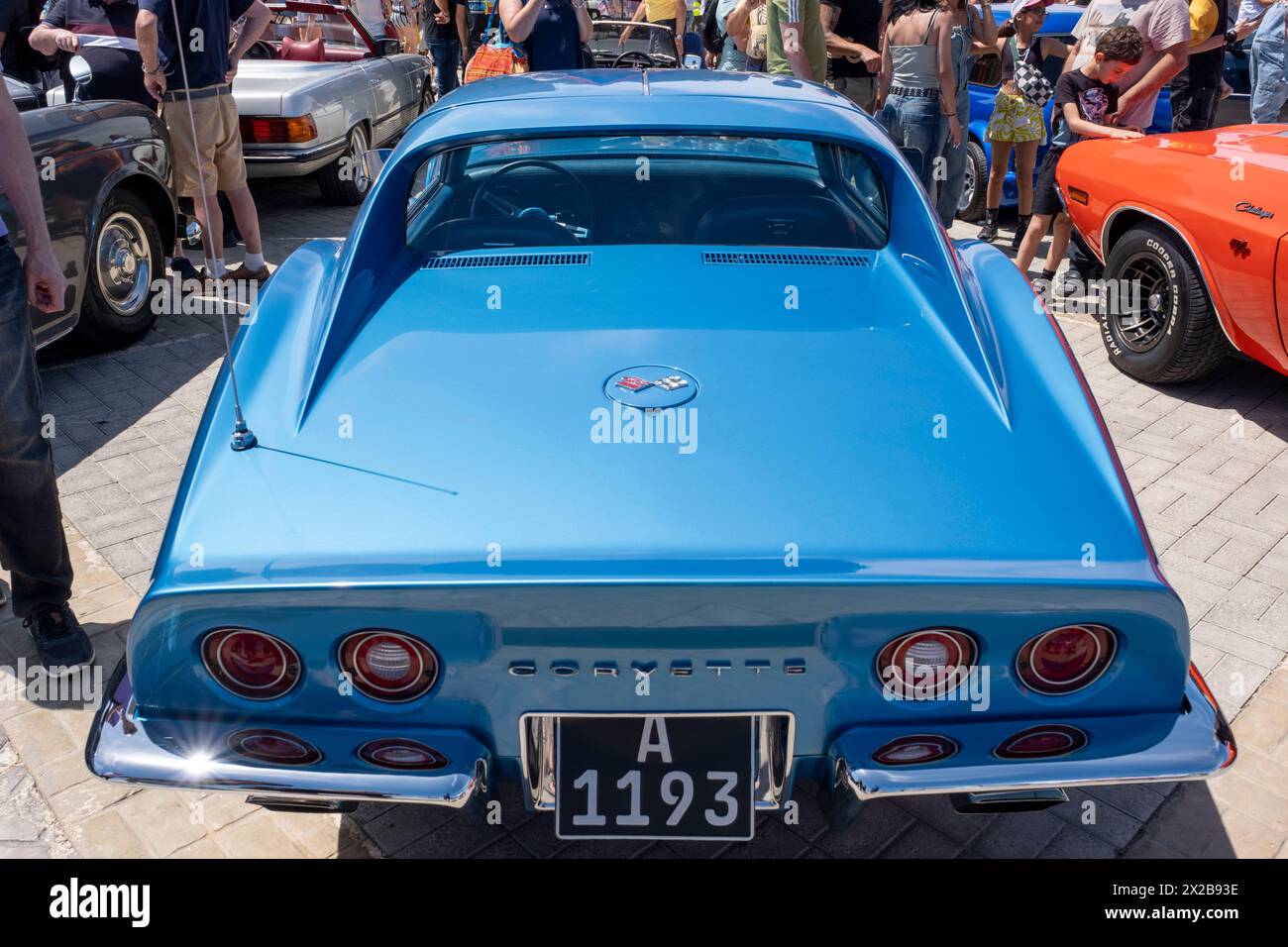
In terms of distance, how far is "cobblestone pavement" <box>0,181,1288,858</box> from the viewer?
2.48 meters

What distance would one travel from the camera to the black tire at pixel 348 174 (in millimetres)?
7980

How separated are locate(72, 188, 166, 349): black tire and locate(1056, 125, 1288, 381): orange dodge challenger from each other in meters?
4.67

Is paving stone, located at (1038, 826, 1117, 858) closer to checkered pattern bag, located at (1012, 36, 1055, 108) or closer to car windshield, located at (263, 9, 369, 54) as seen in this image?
checkered pattern bag, located at (1012, 36, 1055, 108)

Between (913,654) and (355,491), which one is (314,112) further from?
(913,654)

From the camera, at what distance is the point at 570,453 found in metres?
2.04

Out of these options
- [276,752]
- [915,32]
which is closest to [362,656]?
[276,752]

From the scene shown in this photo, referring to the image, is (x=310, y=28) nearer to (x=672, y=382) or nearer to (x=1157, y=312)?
(x=1157, y=312)

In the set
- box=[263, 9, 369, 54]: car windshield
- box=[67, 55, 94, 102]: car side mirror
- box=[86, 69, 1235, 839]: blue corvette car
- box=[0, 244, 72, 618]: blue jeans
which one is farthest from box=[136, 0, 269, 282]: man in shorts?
box=[86, 69, 1235, 839]: blue corvette car

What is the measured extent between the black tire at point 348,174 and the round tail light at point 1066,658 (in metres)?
7.09

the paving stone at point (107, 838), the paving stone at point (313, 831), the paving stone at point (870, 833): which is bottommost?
the paving stone at point (870, 833)

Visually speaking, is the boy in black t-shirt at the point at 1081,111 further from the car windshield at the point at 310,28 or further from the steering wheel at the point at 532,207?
the car windshield at the point at 310,28

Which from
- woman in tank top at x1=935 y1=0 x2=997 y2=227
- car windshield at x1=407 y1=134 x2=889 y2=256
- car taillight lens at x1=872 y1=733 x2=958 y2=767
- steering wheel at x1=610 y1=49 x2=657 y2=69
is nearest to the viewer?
car taillight lens at x1=872 y1=733 x2=958 y2=767

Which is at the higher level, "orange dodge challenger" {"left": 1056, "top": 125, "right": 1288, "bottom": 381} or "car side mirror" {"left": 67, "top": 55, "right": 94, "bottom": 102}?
"car side mirror" {"left": 67, "top": 55, "right": 94, "bottom": 102}

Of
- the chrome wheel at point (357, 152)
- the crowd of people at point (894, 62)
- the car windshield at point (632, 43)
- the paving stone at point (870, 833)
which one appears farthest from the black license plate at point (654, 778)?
the car windshield at point (632, 43)
